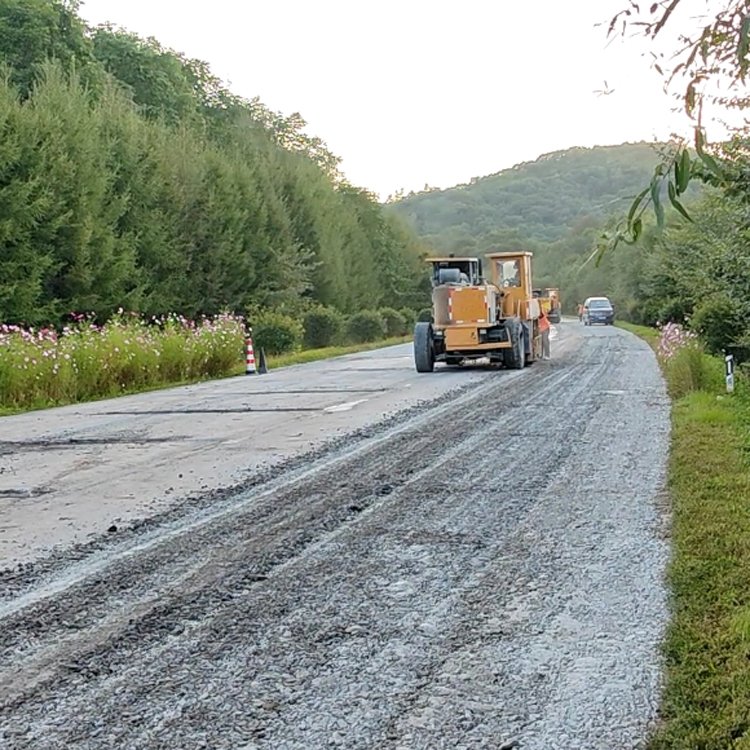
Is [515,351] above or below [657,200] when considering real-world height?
below

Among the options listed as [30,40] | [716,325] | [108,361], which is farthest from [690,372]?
[30,40]

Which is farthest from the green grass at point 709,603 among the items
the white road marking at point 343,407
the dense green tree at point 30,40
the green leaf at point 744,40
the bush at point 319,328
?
the dense green tree at point 30,40

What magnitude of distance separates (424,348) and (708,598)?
17131 millimetres

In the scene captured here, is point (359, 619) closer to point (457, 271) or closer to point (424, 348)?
point (424, 348)

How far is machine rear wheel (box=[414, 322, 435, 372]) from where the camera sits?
21828 mm

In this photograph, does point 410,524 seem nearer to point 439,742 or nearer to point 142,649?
Answer: point 142,649

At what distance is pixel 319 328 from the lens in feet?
131

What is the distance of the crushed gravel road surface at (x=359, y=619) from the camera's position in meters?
3.51

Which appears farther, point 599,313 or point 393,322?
point 599,313

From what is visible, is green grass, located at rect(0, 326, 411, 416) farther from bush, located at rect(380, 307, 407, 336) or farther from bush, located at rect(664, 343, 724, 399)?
bush, located at rect(380, 307, 407, 336)

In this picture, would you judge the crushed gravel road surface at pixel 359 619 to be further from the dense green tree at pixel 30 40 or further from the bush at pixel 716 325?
the dense green tree at pixel 30 40

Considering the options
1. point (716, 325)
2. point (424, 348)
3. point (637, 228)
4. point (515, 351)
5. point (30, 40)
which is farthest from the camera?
point (30, 40)

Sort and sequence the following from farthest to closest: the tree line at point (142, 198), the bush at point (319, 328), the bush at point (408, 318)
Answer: the bush at point (408, 318), the bush at point (319, 328), the tree line at point (142, 198)

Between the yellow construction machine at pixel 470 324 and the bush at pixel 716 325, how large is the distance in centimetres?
460
